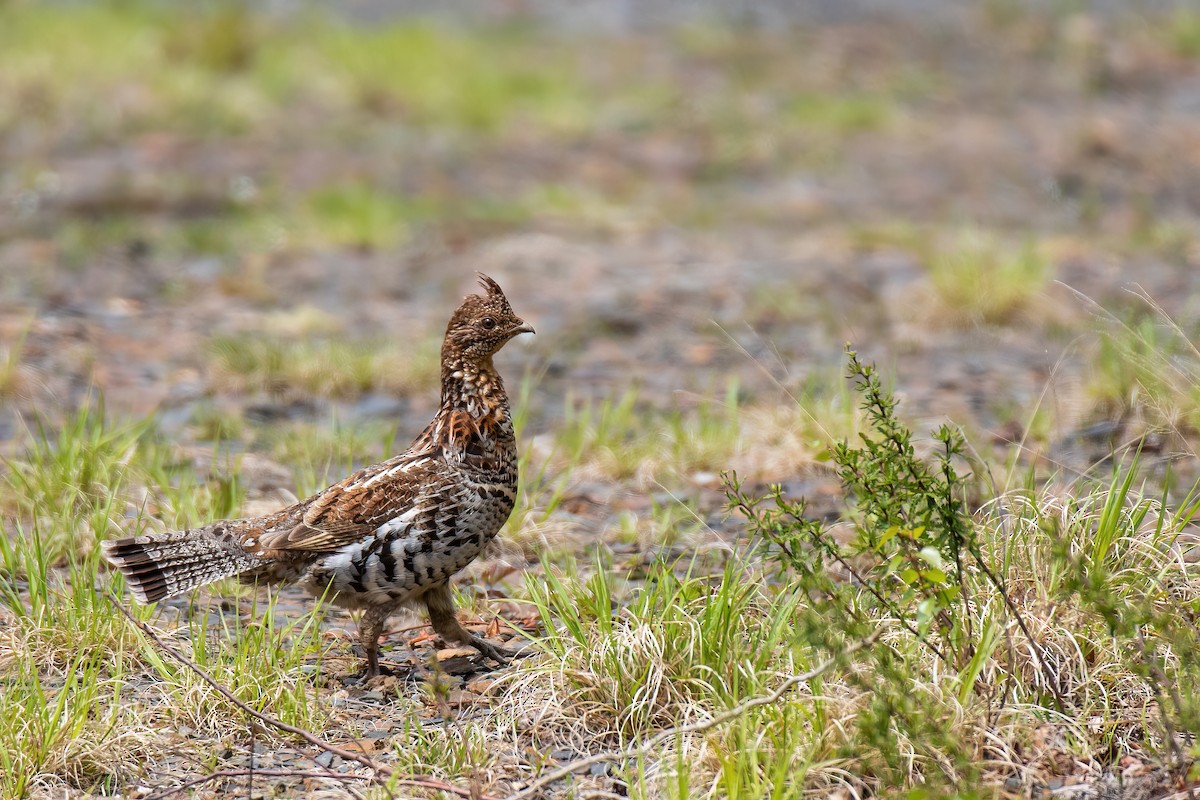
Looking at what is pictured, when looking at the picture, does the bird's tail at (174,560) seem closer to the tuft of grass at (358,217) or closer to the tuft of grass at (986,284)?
the tuft of grass at (986,284)

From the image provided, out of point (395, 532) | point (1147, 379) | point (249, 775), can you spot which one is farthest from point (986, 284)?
point (249, 775)

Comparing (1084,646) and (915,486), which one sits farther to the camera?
(1084,646)

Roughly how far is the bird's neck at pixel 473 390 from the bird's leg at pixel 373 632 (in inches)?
29.3

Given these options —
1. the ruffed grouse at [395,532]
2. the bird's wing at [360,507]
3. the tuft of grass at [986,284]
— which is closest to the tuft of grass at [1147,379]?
the tuft of grass at [986,284]

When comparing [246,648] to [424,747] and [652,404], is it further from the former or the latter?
[652,404]

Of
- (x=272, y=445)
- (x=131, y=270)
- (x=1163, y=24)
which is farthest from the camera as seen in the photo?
(x=1163, y=24)

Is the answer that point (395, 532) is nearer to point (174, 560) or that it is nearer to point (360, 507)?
point (360, 507)

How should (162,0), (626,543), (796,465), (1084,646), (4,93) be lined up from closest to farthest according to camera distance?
(1084,646) < (626,543) < (796,465) < (4,93) < (162,0)

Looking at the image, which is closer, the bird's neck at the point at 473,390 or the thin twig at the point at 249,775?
the thin twig at the point at 249,775

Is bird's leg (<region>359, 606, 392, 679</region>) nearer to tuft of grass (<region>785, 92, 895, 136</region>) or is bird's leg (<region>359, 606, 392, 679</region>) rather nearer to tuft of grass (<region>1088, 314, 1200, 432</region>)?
tuft of grass (<region>1088, 314, 1200, 432</region>)

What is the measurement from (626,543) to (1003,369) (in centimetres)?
Answer: 364

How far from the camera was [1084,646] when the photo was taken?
4.54m

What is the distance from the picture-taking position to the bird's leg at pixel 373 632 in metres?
5.07

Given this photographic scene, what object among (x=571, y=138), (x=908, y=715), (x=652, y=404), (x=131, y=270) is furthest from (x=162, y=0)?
(x=908, y=715)
